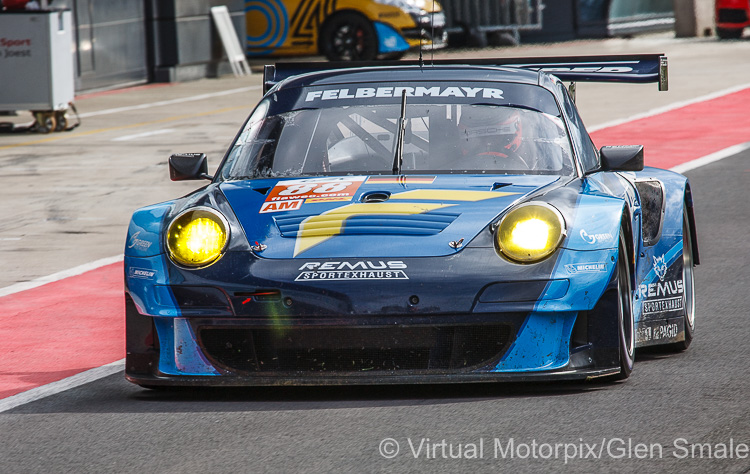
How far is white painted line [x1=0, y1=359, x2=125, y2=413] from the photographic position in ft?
18.1

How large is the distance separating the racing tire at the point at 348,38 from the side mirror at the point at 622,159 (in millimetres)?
20086

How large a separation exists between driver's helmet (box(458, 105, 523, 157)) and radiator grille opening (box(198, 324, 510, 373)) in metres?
1.18

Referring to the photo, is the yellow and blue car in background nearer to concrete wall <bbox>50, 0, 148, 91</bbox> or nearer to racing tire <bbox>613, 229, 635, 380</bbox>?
concrete wall <bbox>50, 0, 148, 91</bbox>

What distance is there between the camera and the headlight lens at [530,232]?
5.00m

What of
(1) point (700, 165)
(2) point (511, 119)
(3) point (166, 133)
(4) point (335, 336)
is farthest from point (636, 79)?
(3) point (166, 133)

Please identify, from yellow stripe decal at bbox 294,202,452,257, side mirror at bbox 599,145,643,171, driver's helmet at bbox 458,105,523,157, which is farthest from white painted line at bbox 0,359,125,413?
side mirror at bbox 599,145,643,171

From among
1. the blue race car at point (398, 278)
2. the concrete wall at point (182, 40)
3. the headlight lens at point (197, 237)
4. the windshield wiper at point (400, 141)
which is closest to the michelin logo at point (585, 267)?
the blue race car at point (398, 278)

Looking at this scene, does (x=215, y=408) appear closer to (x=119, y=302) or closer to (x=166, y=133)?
(x=119, y=302)

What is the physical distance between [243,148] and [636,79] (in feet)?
6.82

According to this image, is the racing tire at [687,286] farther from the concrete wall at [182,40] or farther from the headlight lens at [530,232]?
the concrete wall at [182,40]

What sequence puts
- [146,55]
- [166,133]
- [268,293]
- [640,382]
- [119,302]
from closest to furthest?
1. [268,293]
2. [640,382]
3. [119,302]
4. [166,133]
5. [146,55]

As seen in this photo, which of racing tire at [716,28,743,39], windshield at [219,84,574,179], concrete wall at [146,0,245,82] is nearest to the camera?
windshield at [219,84,574,179]

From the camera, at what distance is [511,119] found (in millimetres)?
6035

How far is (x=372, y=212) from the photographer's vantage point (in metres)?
5.23
